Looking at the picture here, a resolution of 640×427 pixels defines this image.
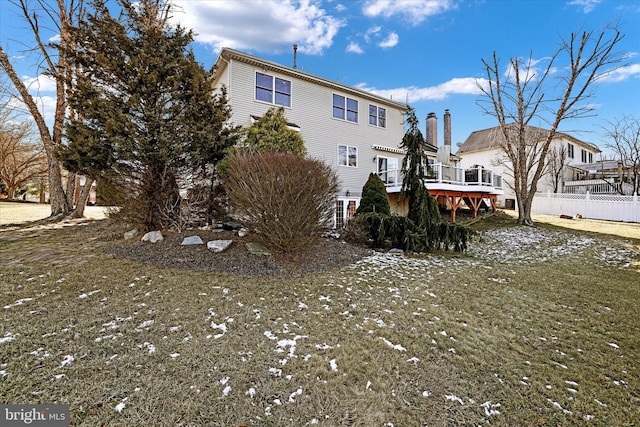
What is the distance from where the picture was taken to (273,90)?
13.1m

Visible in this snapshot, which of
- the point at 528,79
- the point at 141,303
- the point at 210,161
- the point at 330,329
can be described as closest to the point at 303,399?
the point at 330,329

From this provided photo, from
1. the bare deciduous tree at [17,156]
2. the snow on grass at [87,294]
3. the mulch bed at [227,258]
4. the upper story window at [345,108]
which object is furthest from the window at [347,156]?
the bare deciduous tree at [17,156]

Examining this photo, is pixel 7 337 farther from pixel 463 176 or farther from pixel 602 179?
pixel 602 179

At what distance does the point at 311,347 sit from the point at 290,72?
42.2ft

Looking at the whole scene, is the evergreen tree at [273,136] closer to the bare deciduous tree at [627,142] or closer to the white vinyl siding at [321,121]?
the white vinyl siding at [321,121]

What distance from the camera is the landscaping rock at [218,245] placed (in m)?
6.32

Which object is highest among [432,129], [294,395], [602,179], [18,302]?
[432,129]

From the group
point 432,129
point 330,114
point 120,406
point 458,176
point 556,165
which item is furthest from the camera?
point 556,165

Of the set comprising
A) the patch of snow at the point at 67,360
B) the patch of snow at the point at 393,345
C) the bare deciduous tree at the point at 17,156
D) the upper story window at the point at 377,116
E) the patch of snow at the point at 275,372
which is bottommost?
the patch of snow at the point at 393,345

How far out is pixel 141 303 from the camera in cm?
394

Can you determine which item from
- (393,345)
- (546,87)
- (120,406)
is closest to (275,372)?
(120,406)

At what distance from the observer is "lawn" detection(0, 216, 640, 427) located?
2379 mm

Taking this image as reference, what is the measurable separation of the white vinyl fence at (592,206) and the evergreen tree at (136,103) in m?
20.8

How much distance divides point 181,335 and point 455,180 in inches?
572
